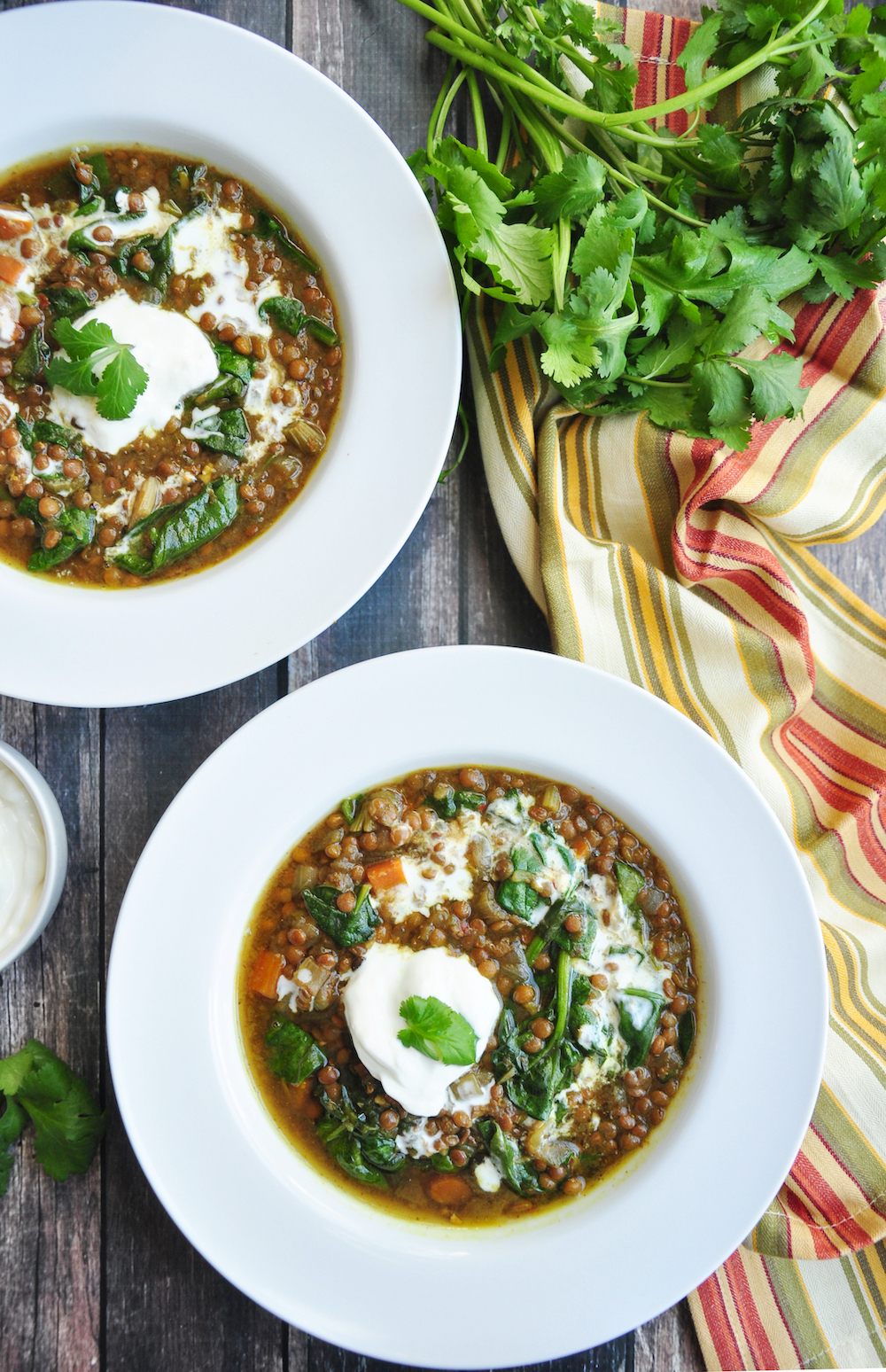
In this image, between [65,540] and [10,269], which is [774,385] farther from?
[10,269]

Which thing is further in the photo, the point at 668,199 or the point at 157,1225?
the point at 157,1225

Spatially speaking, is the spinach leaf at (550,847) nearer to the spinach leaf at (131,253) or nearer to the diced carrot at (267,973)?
the diced carrot at (267,973)

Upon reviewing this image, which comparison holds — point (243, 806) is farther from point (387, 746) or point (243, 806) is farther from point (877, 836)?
point (877, 836)

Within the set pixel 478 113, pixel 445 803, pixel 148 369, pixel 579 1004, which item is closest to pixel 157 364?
pixel 148 369

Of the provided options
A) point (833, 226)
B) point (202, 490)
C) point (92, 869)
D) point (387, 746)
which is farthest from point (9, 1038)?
point (833, 226)

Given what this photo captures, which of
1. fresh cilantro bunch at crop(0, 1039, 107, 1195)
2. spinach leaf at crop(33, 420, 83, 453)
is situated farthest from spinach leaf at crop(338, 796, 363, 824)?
spinach leaf at crop(33, 420, 83, 453)

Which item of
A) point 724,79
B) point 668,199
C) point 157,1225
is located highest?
point 724,79
